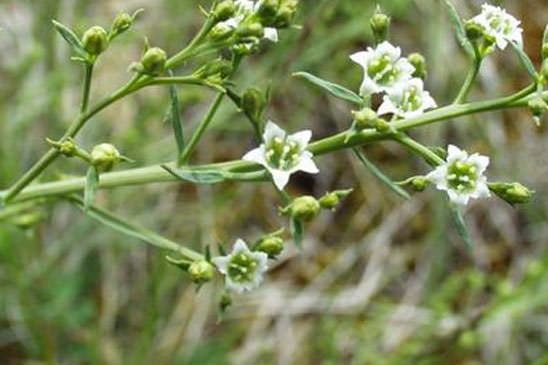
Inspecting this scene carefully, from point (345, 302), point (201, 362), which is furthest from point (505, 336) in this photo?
point (201, 362)

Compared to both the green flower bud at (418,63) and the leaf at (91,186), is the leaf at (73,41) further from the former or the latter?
the green flower bud at (418,63)

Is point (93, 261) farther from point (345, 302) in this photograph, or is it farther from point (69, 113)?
point (345, 302)

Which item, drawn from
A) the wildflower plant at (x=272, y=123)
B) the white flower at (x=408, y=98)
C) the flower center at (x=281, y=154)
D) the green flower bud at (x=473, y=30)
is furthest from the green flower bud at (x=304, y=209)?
the green flower bud at (x=473, y=30)

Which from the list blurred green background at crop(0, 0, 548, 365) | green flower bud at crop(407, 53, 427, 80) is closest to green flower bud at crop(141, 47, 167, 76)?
green flower bud at crop(407, 53, 427, 80)

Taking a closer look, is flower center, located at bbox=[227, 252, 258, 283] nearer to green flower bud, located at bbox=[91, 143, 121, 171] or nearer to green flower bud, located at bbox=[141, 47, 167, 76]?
green flower bud, located at bbox=[91, 143, 121, 171]

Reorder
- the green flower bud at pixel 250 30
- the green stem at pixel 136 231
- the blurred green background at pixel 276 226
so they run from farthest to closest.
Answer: the blurred green background at pixel 276 226 → the green stem at pixel 136 231 → the green flower bud at pixel 250 30

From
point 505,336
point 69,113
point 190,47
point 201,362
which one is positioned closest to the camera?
point 190,47
